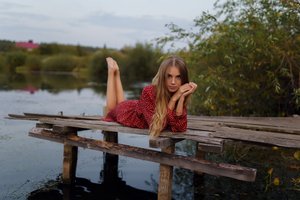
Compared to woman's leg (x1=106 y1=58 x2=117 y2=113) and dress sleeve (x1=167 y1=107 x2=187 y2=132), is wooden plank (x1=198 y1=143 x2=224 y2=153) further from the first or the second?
woman's leg (x1=106 y1=58 x2=117 y2=113)

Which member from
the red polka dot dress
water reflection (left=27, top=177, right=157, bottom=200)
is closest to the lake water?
water reflection (left=27, top=177, right=157, bottom=200)

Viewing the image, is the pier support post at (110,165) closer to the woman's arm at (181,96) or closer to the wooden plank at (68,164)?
the wooden plank at (68,164)

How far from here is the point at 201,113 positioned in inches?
495

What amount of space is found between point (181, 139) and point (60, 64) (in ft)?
188

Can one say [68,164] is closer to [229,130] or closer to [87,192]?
[87,192]

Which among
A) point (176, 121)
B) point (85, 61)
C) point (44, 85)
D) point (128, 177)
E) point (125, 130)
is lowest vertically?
point (128, 177)

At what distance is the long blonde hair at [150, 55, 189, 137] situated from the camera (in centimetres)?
510

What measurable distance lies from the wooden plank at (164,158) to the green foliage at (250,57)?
3857 mm

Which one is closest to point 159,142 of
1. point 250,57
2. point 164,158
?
point 164,158

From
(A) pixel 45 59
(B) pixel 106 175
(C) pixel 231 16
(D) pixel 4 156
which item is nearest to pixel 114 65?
(B) pixel 106 175

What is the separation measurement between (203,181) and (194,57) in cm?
437

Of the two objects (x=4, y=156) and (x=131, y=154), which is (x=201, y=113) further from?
(x=131, y=154)

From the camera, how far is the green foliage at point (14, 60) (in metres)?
56.1

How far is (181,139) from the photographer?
5.33 m
